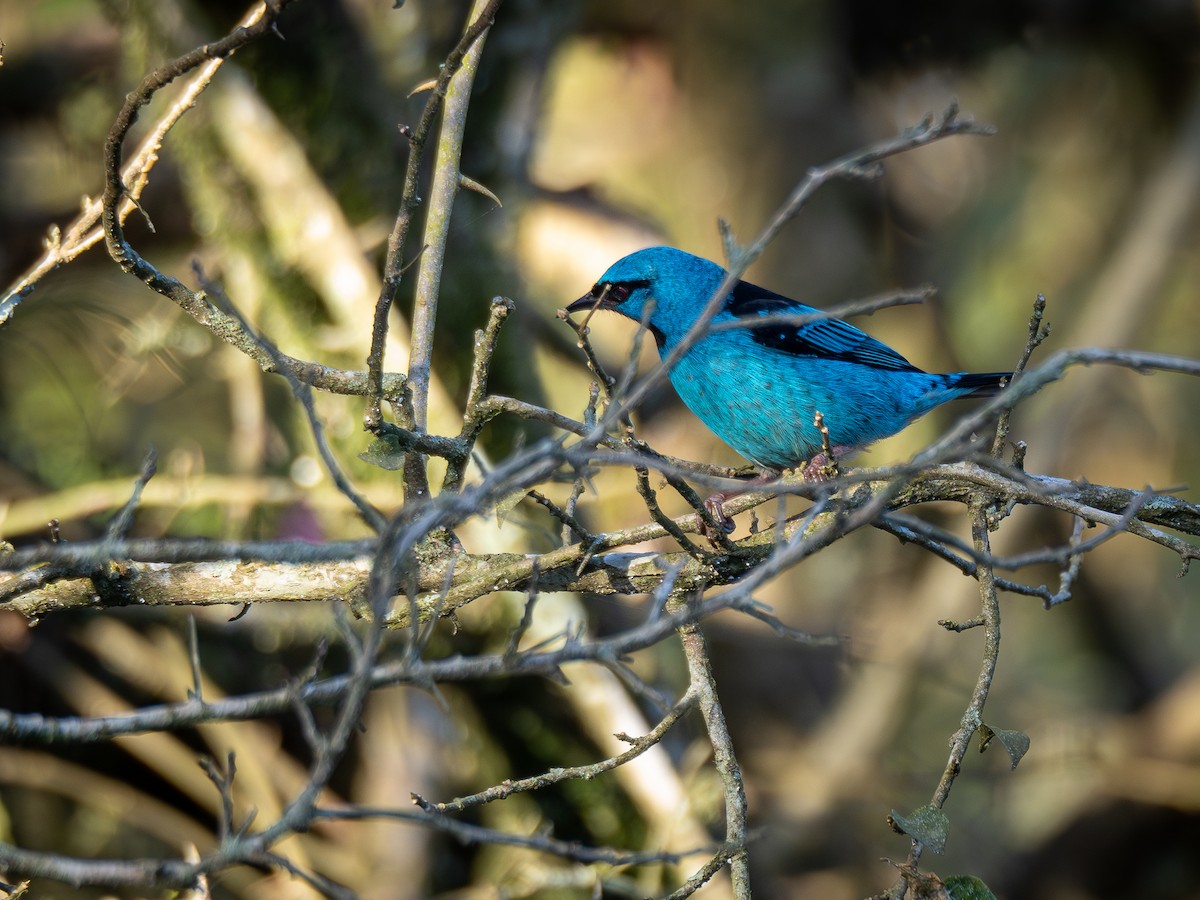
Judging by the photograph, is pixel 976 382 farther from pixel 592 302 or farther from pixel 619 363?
pixel 619 363

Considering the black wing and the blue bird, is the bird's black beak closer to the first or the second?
the blue bird

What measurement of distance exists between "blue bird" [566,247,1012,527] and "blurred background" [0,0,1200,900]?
3.35 feet

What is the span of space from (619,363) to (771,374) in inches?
186

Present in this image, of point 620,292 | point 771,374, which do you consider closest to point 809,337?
point 771,374

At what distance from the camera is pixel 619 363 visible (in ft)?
31.0

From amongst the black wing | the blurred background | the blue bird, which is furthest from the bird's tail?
the blurred background

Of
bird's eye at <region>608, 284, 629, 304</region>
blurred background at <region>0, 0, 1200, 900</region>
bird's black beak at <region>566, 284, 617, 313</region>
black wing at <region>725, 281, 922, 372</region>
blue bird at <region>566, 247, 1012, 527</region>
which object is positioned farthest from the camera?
blurred background at <region>0, 0, 1200, 900</region>

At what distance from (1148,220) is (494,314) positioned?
27.8 feet

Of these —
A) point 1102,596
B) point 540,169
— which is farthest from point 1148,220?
point 540,169

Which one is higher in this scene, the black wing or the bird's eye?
the bird's eye

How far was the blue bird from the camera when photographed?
471 centimetres

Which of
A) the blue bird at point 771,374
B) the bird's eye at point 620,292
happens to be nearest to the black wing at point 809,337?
the blue bird at point 771,374

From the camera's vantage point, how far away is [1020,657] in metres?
14.0

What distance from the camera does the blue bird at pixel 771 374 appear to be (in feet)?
15.5
